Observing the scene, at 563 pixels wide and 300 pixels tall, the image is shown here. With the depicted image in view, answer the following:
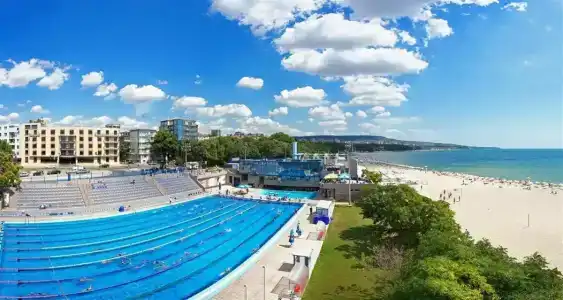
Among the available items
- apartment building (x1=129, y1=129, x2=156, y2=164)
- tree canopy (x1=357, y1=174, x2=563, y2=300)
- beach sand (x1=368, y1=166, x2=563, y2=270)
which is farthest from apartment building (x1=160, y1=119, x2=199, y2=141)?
tree canopy (x1=357, y1=174, x2=563, y2=300)

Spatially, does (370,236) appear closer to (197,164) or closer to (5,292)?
(5,292)

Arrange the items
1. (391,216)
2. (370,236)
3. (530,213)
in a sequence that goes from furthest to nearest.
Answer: (530,213), (370,236), (391,216)

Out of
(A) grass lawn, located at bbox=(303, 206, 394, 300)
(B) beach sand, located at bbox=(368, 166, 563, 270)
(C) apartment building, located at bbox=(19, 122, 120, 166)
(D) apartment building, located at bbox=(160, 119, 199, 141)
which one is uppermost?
(D) apartment building, located at bbox=(160, 119, 199, 141)

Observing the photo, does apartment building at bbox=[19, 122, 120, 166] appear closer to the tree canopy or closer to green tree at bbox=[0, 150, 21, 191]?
green tree at bbox=[0, 150, 21, 191]

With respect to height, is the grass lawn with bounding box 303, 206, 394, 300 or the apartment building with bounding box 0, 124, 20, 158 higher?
the apartment building with bounding box 0, 124, 20, 158

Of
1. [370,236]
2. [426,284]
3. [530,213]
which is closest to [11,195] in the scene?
[370,236]

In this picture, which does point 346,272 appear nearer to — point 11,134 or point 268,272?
point 268,272
